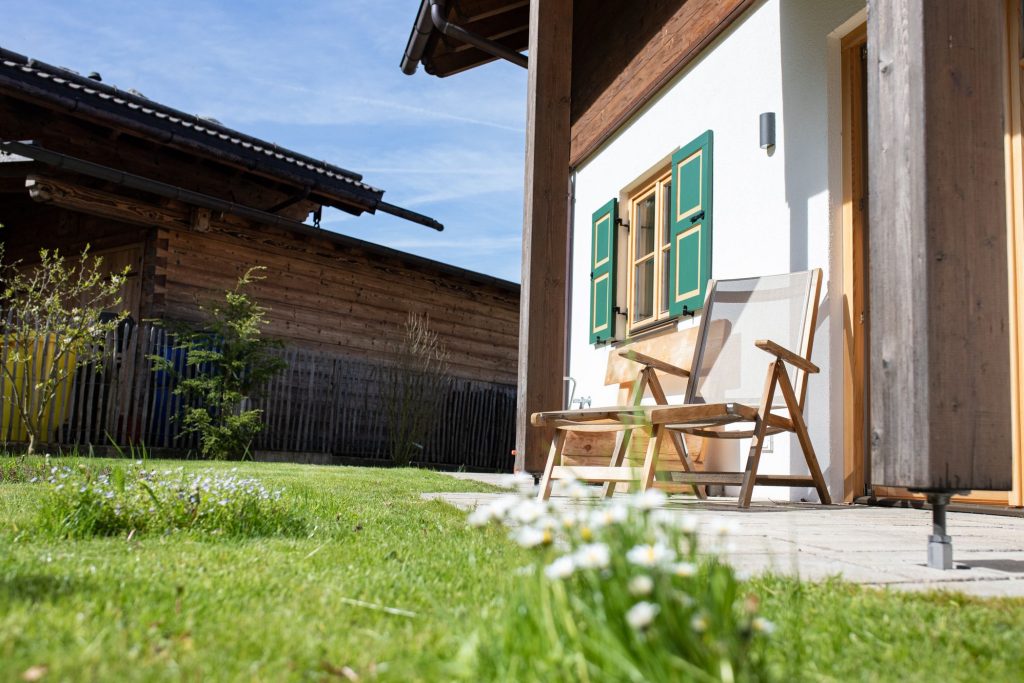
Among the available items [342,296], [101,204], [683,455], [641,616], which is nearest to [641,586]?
[641,616]

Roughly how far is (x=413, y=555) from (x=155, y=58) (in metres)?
32.6

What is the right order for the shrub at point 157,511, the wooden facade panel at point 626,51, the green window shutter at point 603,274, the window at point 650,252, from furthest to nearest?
the green window shutter at point 603,274
the window at point 650,252
the wooden facade panel at point 626,51
the shrub at point 157,511

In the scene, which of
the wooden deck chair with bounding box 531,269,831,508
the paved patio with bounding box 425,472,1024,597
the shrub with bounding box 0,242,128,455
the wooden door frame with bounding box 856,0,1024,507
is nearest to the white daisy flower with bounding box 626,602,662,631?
the paved patio with bounding box 425,472,1024,597

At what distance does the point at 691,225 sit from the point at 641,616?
16.7 feet

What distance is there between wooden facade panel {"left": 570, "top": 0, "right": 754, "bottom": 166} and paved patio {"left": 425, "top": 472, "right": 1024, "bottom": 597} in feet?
10.7

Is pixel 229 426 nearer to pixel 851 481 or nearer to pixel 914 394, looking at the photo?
pixel 851 481

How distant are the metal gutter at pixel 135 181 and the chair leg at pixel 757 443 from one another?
817 cm

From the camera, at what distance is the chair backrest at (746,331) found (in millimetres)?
4445

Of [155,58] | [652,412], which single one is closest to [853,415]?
[652,412]

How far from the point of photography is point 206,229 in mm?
11484

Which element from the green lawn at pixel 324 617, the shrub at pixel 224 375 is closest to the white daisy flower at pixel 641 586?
the green lawn at pixel 324 617

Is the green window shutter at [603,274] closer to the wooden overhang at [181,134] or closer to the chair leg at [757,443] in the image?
the chair leg at [757,443]

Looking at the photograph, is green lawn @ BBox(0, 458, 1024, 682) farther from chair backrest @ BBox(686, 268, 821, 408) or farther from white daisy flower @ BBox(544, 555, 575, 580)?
chair backrest @ BBox(686, 268, 821, 408)

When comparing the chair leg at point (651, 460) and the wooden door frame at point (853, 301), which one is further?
the wooden door frame at point (853, 301)
